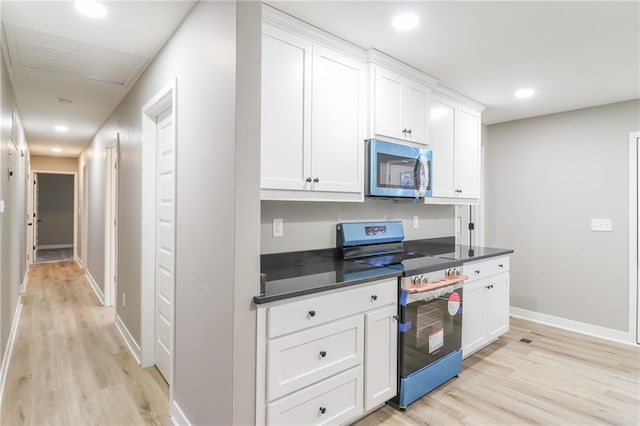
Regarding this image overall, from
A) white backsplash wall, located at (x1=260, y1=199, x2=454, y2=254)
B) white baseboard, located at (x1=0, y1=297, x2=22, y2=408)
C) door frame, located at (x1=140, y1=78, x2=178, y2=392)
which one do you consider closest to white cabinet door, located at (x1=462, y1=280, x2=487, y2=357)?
white backsplash wall, located at (x1=260, y1=199, x2=454, y2=254)

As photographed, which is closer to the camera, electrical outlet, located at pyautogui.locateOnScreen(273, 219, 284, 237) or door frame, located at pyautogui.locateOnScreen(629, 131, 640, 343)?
electrical outlet, located at pyautogui.locateOnScreen(273, 219, 284, 237)

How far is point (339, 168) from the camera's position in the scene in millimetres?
2326

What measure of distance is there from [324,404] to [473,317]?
167 centimetres

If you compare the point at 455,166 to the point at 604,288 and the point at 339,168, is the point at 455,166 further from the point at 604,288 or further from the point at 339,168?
the point at 604,288

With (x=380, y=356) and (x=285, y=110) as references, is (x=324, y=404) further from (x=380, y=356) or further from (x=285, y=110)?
(x=285, y=110)

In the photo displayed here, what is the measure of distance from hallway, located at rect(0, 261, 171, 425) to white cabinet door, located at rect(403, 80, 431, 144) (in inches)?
104

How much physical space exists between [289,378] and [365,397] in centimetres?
59

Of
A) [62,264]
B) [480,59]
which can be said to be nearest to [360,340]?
[480,59]

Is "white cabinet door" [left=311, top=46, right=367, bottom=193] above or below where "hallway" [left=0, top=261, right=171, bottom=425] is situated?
above

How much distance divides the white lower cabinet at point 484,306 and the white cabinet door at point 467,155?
2.50 ft

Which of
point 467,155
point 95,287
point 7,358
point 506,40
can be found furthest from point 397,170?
point 95,287

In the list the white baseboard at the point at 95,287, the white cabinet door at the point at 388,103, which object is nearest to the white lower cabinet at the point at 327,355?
the white cabinet door at the point at 388,103

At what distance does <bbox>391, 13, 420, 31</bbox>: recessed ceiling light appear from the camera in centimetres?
200

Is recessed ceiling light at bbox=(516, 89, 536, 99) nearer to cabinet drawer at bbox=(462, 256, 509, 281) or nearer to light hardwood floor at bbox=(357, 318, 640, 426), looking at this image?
cabinet drawer at bbox=(462, 256, 509, 281)
